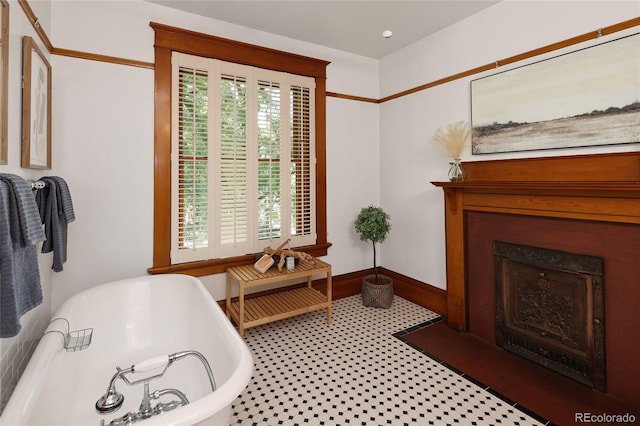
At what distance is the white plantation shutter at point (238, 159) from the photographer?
105 inches

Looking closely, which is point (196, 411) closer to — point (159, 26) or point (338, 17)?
point (159, 26)

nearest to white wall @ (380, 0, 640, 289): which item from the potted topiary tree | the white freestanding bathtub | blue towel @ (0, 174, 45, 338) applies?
the potted topiary tree

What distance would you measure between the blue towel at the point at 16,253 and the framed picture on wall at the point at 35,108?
0.58 m

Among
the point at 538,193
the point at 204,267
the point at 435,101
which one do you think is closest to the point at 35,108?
the point at 204,267

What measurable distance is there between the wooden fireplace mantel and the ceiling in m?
1.35

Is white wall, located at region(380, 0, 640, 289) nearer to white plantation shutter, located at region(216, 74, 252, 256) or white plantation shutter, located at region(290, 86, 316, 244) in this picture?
white plantation shutter, located at region(290, 86, 316, 244)

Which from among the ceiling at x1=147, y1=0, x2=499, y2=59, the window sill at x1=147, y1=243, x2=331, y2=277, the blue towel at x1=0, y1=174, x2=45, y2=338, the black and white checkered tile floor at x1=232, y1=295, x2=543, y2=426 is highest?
the ceiling at x1=147, y1=0, x2=499, y2=59

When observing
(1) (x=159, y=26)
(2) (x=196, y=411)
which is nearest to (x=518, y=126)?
(2) (x=196, y=411)

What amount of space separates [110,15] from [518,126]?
326 centimetres

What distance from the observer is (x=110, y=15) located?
→ 239 cm

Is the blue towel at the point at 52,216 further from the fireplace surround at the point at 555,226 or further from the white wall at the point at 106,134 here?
the fireplace surround at the point at 555,226

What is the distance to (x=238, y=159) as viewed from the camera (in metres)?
2.88

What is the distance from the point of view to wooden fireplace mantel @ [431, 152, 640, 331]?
1.84 m

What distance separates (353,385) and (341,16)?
298cm
